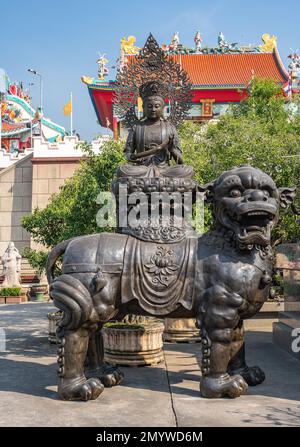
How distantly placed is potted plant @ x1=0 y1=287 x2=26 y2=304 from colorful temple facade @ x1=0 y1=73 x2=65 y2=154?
938 inches

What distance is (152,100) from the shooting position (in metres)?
5.54

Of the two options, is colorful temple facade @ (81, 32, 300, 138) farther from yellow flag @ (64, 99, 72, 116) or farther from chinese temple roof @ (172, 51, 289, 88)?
yellow flag @ (64, 99, 72, 116)

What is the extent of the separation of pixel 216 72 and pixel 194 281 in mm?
Answer: 26917

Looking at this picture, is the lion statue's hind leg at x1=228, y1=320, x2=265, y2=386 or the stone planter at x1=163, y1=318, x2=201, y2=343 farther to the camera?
the stone planter at x1=163, y1=318, x2=201, y2=343

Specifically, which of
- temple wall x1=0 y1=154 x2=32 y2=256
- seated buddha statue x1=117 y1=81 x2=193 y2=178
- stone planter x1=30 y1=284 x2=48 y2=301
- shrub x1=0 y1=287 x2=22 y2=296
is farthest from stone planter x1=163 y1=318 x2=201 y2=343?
temple wall x1=0 y1=154 x2=32 y2=256

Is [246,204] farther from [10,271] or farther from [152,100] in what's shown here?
[10,271]

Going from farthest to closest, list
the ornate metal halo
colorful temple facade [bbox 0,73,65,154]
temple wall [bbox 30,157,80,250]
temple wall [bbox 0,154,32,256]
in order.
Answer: colorful temple facade [bbox 0,73,65,154] → temple wall [bbox 0,154,32,256] → temple wall [bbox 30,157,80,250] → the ornate metal halo

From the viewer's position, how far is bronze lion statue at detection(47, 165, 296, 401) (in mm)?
4352

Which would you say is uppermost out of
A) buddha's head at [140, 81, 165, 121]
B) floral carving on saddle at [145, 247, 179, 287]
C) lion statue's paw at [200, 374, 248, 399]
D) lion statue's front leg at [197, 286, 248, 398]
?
buddha's head at [140, 81, 165, 121]

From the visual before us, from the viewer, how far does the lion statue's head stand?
167 inches

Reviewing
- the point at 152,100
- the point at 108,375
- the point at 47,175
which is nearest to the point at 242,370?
the point at 108,375

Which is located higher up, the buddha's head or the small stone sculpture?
the buddha's head

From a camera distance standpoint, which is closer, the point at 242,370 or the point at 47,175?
the point at 242,370

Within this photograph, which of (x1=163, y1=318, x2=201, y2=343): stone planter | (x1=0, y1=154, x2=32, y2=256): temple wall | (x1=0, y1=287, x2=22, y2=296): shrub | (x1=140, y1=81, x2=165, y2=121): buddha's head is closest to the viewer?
(x1=140, y1=81, x2=165, y2=121): buddha's head
